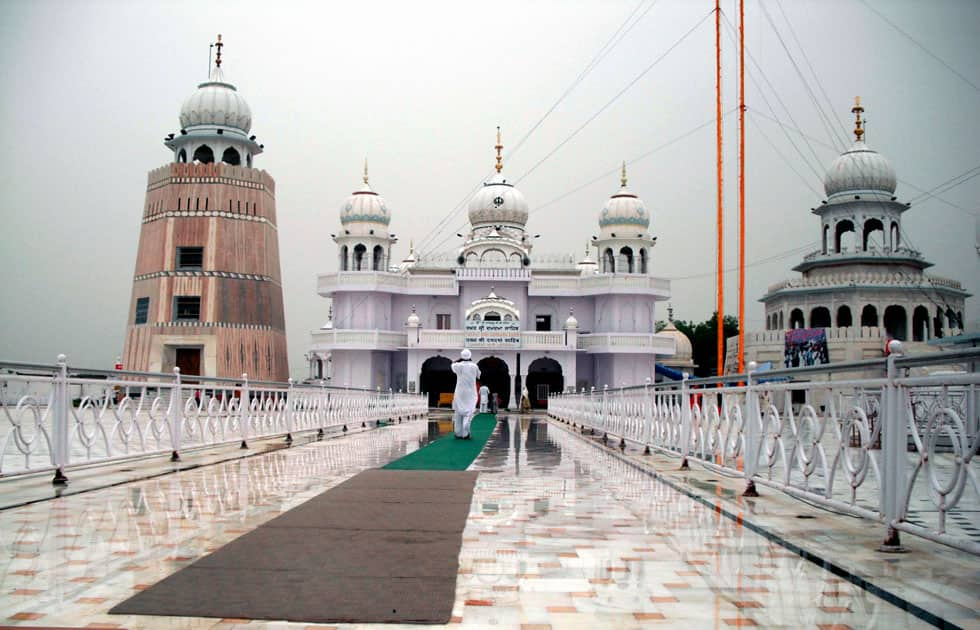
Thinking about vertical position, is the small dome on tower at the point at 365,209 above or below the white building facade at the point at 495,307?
above

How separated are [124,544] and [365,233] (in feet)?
128

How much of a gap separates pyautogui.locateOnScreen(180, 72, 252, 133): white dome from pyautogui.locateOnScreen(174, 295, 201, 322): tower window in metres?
8.51

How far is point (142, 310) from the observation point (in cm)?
3709

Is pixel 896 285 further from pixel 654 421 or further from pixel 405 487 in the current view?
pixel 405 487

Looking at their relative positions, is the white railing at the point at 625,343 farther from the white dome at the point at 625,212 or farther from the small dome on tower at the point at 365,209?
the small dome on tower at the point at 365,209

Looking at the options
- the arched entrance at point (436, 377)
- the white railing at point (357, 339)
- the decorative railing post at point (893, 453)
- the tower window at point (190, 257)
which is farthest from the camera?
the arched entrance at point (436, 377)

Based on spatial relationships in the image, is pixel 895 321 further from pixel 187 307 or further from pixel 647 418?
pixel 647 418

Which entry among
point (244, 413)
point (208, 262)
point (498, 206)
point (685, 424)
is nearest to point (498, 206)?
point (498, 206)

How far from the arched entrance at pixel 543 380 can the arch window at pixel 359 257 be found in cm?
1033

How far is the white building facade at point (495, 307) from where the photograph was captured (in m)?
39.8

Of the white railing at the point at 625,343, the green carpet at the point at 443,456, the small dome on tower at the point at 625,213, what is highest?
the small dome on tower at the point at 625,213

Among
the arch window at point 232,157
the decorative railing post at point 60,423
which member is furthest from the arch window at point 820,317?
the decorative railing post at point 60,423

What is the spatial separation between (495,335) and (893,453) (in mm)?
33656

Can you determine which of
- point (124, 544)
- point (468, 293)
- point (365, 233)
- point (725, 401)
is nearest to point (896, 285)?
point (468, 293)
